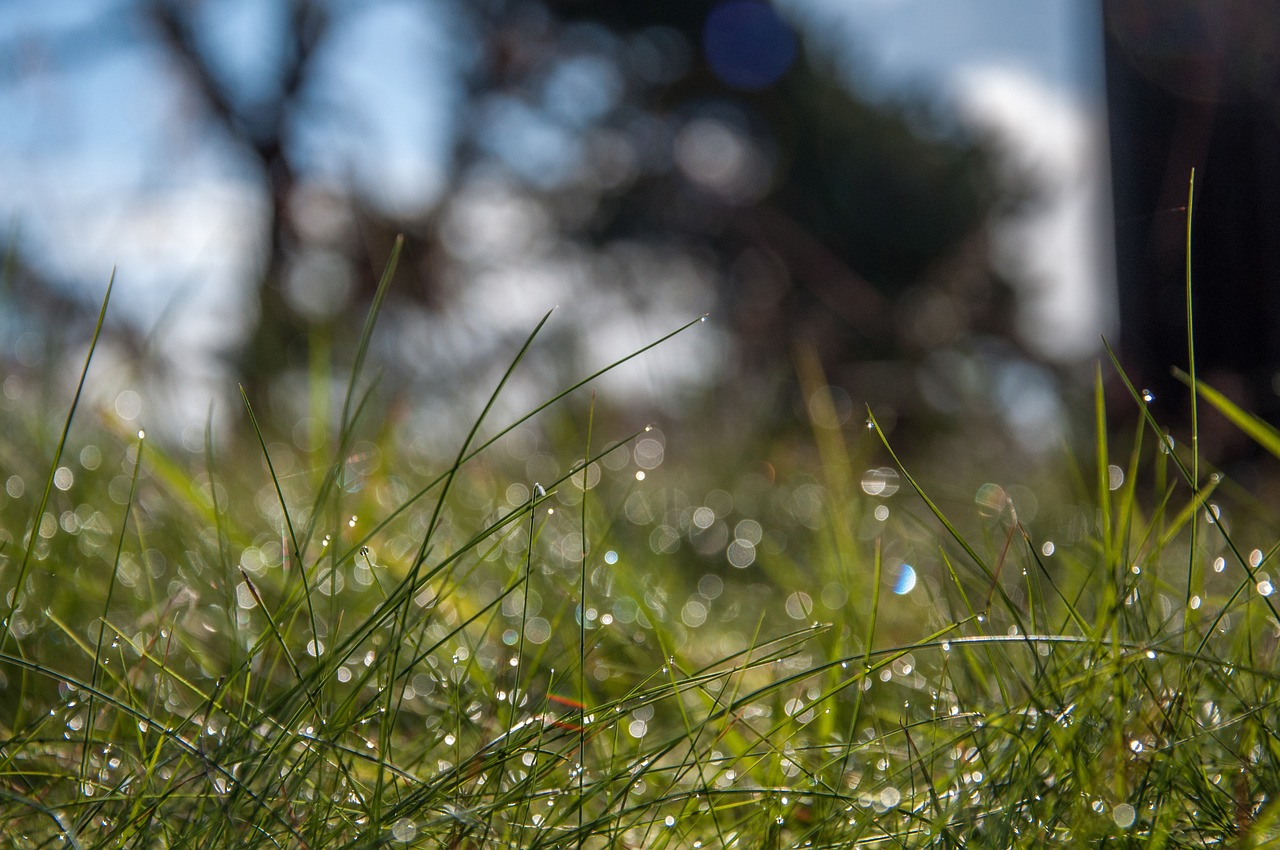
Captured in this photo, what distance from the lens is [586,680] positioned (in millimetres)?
797

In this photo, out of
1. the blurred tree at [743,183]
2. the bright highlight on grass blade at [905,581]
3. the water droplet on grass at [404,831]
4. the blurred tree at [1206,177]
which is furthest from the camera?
the blurred tree at [743,183]

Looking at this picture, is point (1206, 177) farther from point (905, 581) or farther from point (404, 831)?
point (404, 831)

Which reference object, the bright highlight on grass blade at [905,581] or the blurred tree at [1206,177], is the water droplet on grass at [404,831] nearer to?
the bright highlight on grass blade at [905,581]

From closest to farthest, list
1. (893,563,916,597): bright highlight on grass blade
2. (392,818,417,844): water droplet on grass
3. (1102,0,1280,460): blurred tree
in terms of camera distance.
A: 1. (392,818,417,844): water droplet on grass
2. (893,563,916,597): bright highlight on grass blade
3. (1102,0,1280,460): blurred tree

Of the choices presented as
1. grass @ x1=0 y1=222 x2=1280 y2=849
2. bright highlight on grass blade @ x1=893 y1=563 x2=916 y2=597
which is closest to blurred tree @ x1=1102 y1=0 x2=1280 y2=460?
grass @ x1=0 y1=222 x2=1280 y2=849

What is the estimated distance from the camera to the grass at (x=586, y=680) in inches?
18.7

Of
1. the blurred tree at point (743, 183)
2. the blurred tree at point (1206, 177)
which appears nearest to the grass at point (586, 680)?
the blurred tree at point (1206, 177)

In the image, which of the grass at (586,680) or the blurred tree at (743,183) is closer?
the grass at (586,680)

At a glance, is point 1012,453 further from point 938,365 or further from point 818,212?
point 818,212

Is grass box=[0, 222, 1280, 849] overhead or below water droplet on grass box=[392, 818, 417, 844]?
below

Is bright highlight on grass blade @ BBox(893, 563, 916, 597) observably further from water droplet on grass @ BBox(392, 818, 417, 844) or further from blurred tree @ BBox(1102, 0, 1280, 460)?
blurred tree @ BBox(1102, 0, 1280, 460)

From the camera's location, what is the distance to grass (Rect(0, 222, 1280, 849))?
0.48 metres

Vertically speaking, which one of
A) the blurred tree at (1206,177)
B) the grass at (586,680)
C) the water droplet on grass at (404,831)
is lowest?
the blurred tree at (1206,177)

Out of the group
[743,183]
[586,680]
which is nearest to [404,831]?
[586,680]
